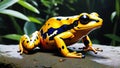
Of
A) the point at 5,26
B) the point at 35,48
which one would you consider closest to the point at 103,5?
the point at 5,26

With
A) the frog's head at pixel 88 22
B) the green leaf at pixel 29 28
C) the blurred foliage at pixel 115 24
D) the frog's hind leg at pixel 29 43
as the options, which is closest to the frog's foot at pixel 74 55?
the frog's head at pixel 88 22

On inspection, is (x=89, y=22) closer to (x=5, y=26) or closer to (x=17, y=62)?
(x=17, y=62)

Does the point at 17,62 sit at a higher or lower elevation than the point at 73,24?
lower

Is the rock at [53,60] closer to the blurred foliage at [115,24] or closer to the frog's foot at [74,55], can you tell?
the frog's foot at [74,55]

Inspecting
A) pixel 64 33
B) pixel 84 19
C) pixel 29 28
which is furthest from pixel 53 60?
pixel 29 28

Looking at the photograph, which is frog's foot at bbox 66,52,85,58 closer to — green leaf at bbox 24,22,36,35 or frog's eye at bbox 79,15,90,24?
frog's eye at bbox 79,15,90,24

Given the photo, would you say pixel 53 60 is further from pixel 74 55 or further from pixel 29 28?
pixel 29 28
